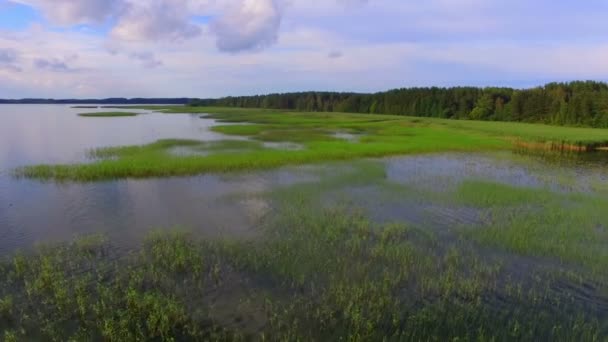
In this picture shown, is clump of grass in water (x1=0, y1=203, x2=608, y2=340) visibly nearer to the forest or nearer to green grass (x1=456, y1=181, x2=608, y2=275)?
green grass (x1=456, y1=181, x2=608, y2=275)

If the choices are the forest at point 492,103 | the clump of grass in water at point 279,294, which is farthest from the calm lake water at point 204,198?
the forest at point 492,103

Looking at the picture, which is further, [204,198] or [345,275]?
[204,198]

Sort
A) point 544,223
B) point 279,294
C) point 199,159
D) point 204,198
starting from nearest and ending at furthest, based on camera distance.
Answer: point 279,294
point 544,223
point 204,198
point 199,159

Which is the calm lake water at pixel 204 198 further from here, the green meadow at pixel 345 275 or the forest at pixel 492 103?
the forest at pixel 492 103

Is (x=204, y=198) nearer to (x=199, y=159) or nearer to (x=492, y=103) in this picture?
(x=199, y=159)

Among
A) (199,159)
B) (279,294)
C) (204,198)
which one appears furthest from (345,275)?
(199,159)

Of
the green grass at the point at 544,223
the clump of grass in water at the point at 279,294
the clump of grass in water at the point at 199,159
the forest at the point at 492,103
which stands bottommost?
the clump of grass in water at the point at 279,294

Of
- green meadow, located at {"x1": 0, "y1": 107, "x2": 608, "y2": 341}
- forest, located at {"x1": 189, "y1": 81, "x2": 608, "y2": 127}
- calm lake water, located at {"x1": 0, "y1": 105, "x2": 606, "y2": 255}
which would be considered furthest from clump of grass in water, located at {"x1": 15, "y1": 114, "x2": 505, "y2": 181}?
forest, located at {"x1": 189, "y1": 81, "x2": 608, "y2": 127}
